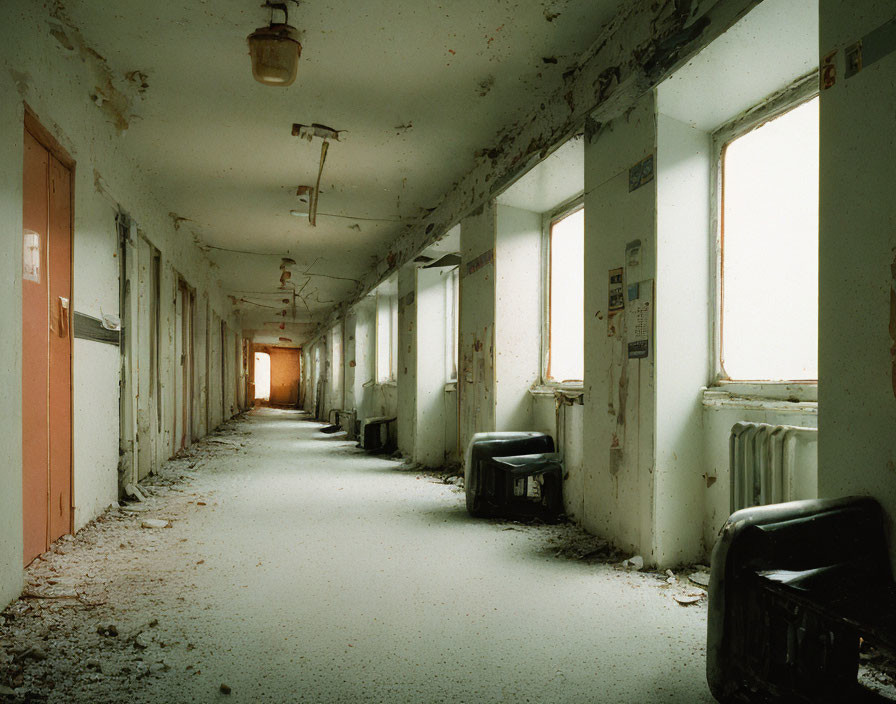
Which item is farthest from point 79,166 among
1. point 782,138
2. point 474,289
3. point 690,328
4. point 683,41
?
point 782,138

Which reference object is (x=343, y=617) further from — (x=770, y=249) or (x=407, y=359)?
(x=407, y=359)

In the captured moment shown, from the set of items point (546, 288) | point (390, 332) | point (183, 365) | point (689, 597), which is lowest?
point (689, 597)

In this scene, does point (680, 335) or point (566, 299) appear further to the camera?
point (566, 299)

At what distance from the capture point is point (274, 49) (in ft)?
9.02

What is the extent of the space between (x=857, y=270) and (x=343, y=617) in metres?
1.95

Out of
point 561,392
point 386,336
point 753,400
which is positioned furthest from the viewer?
point 386,336

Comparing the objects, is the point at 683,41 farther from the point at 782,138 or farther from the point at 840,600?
the point at 840,600

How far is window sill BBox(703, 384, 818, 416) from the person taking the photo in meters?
2.21

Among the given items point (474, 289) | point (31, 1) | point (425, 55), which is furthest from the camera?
point (474, 289)

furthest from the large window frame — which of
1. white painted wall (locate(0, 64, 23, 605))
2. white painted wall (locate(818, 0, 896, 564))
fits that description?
white painted wall (locate(0, 64, 23, 605))

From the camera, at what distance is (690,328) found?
266 cm

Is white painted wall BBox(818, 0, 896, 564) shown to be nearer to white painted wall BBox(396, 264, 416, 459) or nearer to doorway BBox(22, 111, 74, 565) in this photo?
doorway BBox(22, 111, 74, 565)

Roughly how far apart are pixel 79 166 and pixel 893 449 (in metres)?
3.87

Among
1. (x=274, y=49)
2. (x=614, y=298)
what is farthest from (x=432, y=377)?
(x=274, y=49)
